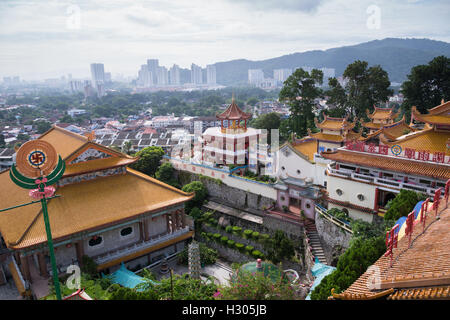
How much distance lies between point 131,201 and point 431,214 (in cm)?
1360

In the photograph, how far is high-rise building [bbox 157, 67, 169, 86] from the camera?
18696 cm

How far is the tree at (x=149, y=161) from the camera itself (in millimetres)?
27391

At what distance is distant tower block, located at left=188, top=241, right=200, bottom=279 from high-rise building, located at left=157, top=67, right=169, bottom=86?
599ft

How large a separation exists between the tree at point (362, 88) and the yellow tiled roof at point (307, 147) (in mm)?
A: 9024

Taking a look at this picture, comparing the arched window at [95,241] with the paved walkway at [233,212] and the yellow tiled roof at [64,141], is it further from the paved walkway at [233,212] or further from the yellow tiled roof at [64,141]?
the paved walkway at [233,212]

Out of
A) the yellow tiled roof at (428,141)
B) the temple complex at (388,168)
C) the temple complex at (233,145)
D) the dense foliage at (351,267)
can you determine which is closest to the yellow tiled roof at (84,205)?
the temple complex at (233,145)

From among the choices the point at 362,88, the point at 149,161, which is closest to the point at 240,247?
the point at 149,161

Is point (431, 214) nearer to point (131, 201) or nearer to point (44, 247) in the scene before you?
point (131, 201)

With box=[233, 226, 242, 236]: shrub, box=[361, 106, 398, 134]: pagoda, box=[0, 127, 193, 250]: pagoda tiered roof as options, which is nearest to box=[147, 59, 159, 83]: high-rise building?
box=[361, 106, 398, 134]: pagoda

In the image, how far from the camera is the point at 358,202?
16812 millimetres

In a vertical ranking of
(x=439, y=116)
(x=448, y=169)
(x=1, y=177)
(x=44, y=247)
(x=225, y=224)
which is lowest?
(x=225, y=224)

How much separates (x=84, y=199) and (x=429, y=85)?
32.3m
